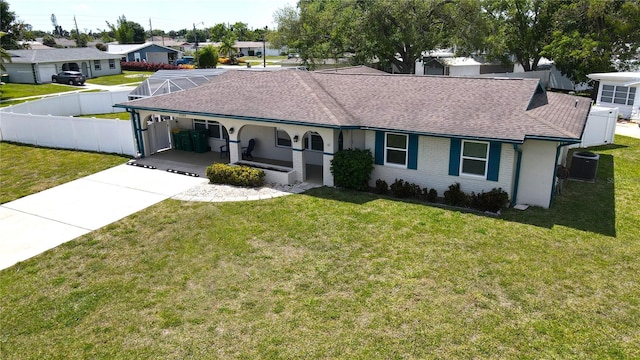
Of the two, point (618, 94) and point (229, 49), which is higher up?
point (229, 49)

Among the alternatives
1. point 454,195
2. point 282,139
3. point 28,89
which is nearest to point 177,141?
point 282,139

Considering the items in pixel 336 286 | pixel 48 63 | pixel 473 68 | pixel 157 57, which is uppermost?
pixel 157 57

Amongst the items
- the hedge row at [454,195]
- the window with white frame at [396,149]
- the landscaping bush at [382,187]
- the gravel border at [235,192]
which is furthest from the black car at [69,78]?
the hedge row at [454,195]

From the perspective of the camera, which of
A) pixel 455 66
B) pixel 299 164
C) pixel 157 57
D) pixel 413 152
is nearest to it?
pixel 413 152

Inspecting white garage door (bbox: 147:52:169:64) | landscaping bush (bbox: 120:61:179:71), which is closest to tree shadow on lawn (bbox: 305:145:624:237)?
landscaping bush (bbox: 120:61:179:71)

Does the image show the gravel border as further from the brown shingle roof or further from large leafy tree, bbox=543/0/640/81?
large leafy tree, bbox=543/0/640/81

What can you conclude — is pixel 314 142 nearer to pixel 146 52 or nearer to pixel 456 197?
pixel 456 197

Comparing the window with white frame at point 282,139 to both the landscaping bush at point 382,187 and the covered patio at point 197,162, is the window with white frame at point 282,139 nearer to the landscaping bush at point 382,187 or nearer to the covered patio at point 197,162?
the covered patio at point 197,162
